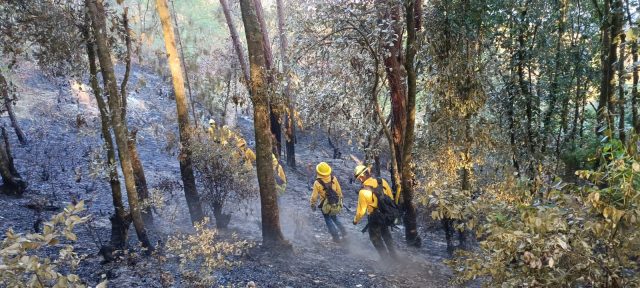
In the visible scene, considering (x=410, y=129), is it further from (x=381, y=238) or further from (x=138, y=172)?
(x=138, y=172)

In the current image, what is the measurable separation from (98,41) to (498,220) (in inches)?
235

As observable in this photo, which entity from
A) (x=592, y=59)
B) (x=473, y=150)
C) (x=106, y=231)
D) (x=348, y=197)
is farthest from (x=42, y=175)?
(x=592, y=59)

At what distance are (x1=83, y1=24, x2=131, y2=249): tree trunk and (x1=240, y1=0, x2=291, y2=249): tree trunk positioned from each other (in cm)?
240

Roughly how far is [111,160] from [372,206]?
4.80 m

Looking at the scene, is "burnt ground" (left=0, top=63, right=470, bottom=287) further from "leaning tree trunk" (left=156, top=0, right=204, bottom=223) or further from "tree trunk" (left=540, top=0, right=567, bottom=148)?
"tree trunk" (left=540, top=0, right=567, bottom=148)

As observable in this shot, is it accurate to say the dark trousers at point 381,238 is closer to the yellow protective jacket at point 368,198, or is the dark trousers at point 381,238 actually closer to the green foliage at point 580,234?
the yellow protective jacket at point 368,198

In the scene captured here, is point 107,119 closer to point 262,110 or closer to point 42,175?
point 262,110

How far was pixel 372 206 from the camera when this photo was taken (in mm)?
8844

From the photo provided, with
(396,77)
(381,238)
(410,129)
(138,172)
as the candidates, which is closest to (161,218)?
(138,172)

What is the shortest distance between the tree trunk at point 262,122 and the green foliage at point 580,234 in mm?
4856

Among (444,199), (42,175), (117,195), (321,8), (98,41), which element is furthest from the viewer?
(42,175)

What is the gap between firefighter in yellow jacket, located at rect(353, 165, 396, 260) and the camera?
8789 millimetres

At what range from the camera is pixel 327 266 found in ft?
28.5

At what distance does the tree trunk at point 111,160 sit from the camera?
6.90 m
